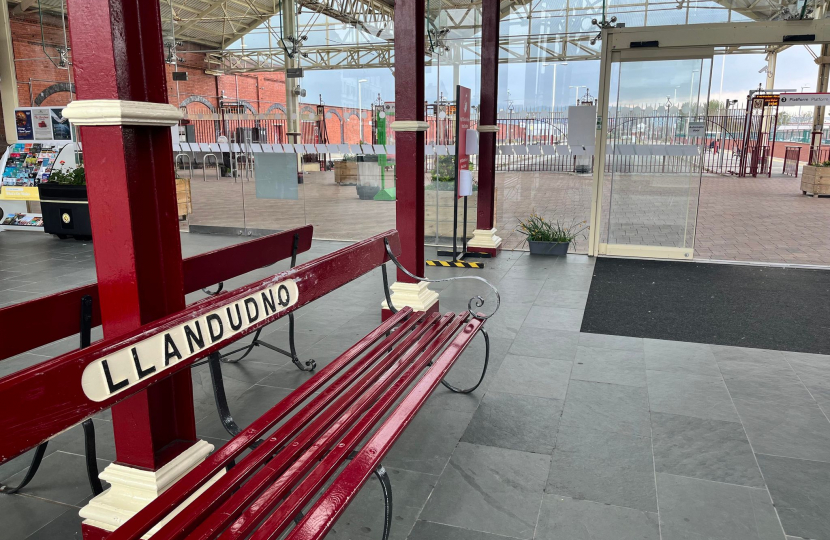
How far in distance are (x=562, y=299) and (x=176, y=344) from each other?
4109 millimetres

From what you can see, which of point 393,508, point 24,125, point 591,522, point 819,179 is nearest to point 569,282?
point 591,522

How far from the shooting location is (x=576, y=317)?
491cm

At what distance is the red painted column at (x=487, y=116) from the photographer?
6809 millimetres

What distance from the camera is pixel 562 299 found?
215 inches

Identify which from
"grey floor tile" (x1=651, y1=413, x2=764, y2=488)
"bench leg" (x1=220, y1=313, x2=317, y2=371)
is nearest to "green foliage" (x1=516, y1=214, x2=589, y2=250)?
"bench leg" (x1=220, y1=313, x2=317, y2=371)

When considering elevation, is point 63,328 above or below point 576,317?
above

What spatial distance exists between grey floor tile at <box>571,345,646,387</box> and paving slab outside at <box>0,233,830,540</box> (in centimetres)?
2

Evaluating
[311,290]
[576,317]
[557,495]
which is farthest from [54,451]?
[576,317]

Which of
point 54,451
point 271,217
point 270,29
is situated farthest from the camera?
point 271,217

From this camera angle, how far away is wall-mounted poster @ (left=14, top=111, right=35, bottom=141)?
9.79 metres

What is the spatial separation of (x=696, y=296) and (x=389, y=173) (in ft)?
16.7

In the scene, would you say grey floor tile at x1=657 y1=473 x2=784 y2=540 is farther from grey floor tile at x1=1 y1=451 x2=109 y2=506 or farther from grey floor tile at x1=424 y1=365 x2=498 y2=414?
grey floor tile at x1=1 y1=451 x2=109 y2=506

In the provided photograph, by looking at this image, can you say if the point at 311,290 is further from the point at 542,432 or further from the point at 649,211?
the point at 649,211

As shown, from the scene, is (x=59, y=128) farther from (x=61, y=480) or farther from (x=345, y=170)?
(x=61, y=480)
